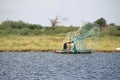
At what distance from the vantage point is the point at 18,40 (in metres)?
81.5

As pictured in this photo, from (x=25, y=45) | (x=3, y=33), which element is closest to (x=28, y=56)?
(x=25, y=45)

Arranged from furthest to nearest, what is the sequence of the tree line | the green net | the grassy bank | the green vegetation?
1. the tree line
2. the green vegetation
3. the grassy bank
4. the green net

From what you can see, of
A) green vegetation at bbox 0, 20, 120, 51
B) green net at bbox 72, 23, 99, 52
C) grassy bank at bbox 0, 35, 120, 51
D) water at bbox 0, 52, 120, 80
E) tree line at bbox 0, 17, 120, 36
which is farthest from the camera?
tree line at bbox 0, 17, 120, 36

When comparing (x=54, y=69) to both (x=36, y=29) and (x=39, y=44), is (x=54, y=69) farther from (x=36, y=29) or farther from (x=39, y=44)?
(x=36, y=29)

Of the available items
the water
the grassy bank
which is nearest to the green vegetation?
the grassy bank

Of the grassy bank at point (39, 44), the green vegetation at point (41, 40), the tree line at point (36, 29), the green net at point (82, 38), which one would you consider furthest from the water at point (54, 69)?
the tree line at point (36, 29)

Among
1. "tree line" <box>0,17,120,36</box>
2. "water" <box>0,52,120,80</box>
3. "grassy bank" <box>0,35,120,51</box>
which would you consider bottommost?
"water" <box>0,52,120,80</box>

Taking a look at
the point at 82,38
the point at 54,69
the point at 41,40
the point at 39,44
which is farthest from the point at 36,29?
the point at 54,69

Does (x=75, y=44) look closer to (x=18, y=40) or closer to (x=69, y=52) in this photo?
(x=69, y=52)

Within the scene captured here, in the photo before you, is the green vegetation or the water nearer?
the water

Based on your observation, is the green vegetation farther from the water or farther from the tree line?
the water

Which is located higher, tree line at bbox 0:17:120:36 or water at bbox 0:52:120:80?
tree line at bbox 0:17:120:36

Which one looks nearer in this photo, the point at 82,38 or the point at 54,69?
the point at 54,69

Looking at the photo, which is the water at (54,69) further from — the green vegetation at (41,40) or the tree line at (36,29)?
the tree line at (36,29)
